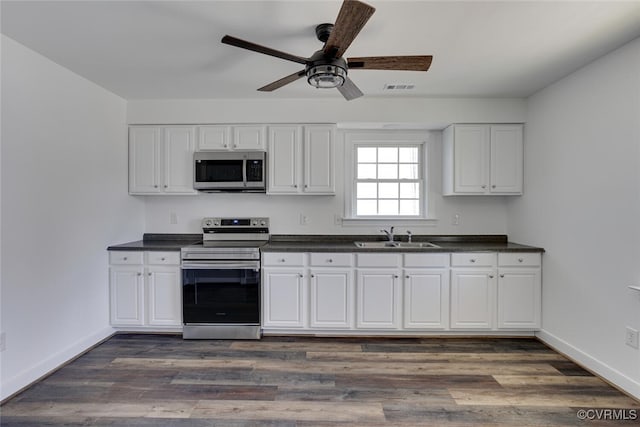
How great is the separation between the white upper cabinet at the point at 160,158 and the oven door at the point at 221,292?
0.95 m

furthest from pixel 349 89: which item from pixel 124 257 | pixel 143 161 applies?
pixel 124 257

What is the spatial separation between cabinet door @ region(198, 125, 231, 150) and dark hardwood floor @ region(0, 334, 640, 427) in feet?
6.71

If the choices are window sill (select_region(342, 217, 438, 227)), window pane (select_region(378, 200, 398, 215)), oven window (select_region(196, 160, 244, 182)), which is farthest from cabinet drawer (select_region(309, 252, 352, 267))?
oven window (select_region(196, 160, 244, 182))

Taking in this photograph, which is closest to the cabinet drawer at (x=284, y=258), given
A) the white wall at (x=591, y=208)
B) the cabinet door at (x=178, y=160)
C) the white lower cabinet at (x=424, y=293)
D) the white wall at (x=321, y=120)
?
the white lower cabinet at (x=424, y=293)

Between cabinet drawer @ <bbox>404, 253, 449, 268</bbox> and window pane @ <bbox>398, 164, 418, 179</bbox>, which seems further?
window pane @ <bbox>398, 164, 418, 179</bbox>

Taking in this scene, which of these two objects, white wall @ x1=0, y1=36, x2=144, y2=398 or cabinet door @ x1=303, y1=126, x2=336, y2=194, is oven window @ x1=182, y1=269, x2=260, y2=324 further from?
cabinet door @ x1=303, y1=126, x2=336, y2=194

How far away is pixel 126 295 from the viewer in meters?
3.12

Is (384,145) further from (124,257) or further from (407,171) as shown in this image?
(124,257)

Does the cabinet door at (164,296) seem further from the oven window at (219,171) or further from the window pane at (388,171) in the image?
the window pane at (388,171)

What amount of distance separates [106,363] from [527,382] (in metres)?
3.40

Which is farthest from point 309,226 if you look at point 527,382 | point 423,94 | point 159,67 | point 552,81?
point 552,81

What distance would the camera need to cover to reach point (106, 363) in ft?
8.52

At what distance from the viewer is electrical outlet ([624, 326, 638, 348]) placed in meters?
2.12

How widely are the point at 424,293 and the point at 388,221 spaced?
95 centimetres
